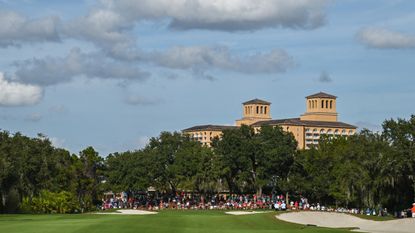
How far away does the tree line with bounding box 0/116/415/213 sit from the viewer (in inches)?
3852

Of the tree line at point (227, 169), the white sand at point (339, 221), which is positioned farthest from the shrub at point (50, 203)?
the white sand at point (339, 221)

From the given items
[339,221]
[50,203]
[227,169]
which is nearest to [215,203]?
[227,169]

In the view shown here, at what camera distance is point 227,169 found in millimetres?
130750

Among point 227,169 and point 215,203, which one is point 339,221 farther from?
point 227,169

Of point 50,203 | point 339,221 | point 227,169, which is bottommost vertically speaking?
point 339,221

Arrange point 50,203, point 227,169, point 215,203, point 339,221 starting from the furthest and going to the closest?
point 227,169
point 215,203
point 50,203
point 339,221

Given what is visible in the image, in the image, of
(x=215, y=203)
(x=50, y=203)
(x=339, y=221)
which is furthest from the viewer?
(x=215, y=203)

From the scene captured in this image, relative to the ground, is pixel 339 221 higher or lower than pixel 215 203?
lower

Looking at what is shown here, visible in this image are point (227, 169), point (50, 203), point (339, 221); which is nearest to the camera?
point (339, 221)

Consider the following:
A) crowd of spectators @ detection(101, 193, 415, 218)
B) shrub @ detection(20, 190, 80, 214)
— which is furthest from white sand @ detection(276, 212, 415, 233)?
shrub @ detection(20, 190, 80, 214)

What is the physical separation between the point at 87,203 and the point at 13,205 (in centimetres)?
1422

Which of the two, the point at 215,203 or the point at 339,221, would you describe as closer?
the point at 339,221

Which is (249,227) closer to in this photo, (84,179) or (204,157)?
(84,179)

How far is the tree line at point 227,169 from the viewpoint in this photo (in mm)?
97831
